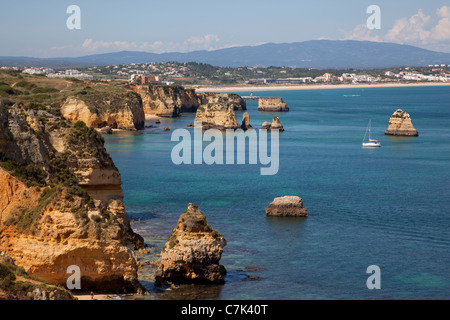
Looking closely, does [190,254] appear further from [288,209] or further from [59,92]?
[59,92]

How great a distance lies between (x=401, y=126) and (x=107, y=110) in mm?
46151

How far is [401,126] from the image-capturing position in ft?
355

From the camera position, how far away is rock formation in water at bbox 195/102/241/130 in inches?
4690

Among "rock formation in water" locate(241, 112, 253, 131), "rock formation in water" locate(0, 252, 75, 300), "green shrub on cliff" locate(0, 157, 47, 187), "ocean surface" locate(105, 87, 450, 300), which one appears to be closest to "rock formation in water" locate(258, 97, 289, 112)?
"rock formation in water" locate(241, 112, 253, 131)

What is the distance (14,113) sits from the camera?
32781 millimetres

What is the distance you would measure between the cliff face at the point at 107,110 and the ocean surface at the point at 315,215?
844 cm

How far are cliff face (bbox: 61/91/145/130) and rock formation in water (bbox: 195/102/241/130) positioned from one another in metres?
11.2

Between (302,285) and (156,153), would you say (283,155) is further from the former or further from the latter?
(302,285)

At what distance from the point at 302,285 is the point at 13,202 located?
13681 millimetres

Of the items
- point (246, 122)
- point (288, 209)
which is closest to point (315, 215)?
point (288, 209)

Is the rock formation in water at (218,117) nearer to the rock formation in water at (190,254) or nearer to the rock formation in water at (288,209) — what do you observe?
the rock formation in water at (288,209)

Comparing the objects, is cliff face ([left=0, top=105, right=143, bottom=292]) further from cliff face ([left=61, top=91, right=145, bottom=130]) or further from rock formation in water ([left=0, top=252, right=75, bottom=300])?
cliff face ([left=61, top=91, right=145, bottom=130])
